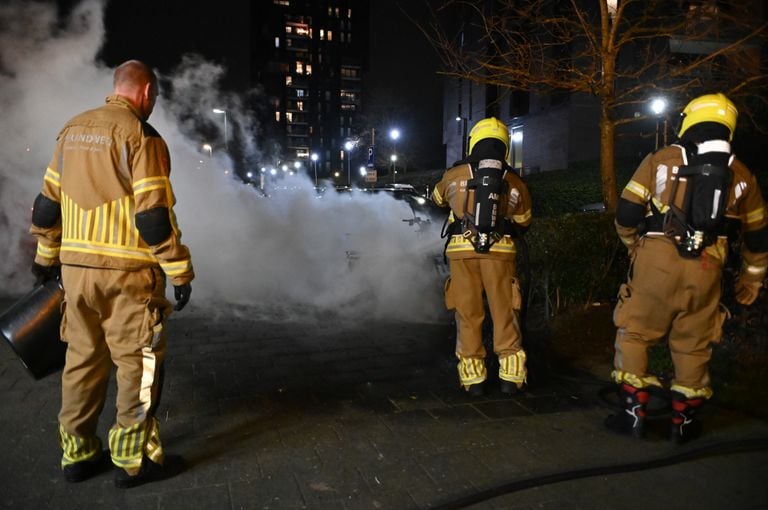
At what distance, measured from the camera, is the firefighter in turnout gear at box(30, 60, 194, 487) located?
273 cm

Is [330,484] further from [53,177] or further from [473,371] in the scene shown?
[53,177]

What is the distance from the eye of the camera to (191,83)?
1340 centimetres

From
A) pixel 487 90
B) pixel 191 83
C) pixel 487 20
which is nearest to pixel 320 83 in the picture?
pixel 487 90

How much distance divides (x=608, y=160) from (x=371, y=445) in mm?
5163

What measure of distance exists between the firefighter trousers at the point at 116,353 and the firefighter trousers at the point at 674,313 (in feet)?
8.89

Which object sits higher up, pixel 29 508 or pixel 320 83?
pixel 320 83

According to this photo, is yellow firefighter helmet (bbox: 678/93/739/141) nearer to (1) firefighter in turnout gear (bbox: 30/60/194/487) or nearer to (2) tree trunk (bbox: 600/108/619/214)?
(1) firefighter in turnout gear (bbox: 30/60/194/487)

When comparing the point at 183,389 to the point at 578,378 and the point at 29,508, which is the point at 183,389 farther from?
the point at 578,378

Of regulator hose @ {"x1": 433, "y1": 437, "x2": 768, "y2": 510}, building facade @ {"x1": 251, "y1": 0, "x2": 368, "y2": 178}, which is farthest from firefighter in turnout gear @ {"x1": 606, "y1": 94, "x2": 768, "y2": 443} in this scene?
building facade @ {"x1": 251, "y1": 0, "x2": 368, "y2": 178}

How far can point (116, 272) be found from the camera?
108 inches

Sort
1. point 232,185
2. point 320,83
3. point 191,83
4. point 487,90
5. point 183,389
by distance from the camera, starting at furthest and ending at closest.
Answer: point 320,83, point 487,90, point 191,83, point 232,185, point 183,389

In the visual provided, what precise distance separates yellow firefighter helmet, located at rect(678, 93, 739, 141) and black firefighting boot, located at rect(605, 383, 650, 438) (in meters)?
1.61

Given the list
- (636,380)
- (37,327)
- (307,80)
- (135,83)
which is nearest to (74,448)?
(37,327)

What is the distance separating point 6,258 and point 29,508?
757 cm
